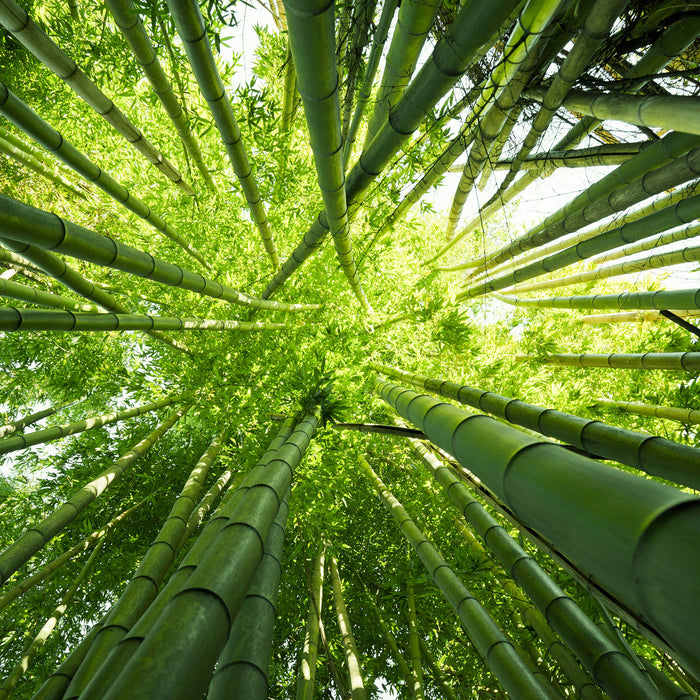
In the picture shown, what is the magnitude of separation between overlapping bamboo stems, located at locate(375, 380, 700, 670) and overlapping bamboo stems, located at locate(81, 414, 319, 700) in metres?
0.79

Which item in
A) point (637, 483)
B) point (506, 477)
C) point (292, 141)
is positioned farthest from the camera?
point (292, 141)

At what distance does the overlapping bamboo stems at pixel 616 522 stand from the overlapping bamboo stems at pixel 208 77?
6.83ft

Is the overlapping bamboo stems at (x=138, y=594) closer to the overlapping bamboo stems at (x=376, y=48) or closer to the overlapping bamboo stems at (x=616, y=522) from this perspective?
the overlapping bamboo stems at (x=616, y=522)

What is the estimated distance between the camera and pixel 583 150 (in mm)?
2666

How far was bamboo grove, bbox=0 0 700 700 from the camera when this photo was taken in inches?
45.0

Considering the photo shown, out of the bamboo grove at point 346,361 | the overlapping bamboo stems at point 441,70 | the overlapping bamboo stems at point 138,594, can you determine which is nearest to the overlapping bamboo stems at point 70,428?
the bamboo grove at point 346,361

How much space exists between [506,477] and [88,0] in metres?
5.56

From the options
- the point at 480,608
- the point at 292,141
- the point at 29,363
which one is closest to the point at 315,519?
the point at 480,608

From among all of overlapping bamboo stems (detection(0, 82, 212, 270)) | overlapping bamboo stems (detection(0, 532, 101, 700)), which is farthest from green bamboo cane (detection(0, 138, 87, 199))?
overlapping bamboo stems (detection(0, 532, 101, 700))

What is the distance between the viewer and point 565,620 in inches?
74.3

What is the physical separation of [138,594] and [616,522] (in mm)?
2354

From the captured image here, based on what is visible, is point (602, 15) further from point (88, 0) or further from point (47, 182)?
point (47, 182)

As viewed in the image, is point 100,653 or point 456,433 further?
point 100,653

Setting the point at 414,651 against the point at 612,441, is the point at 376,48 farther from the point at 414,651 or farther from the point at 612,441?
the point at 414,651
